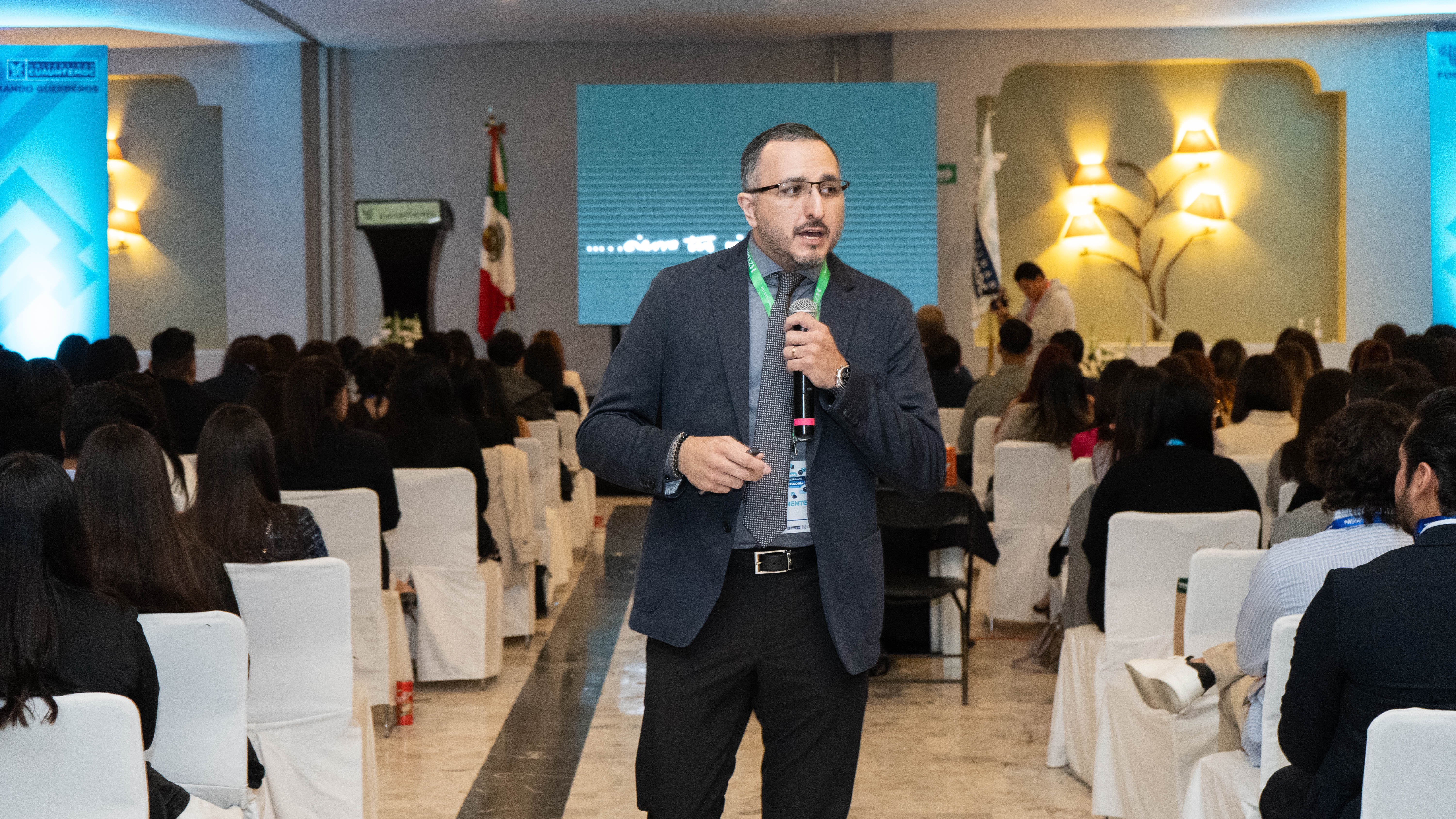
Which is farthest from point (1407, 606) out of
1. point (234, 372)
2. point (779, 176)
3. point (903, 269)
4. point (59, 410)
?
point (903, 269)

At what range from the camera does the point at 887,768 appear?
3.91 m

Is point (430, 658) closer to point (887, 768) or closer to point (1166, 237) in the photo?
point (887, 768)

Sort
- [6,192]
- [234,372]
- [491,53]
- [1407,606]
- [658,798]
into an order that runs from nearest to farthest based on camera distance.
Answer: [1407,606] < [658,798] < [234,372] < [6,192] < [491,53]

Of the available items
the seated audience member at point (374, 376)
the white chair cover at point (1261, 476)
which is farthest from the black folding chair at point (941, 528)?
the seated audience member at point (374, 376)

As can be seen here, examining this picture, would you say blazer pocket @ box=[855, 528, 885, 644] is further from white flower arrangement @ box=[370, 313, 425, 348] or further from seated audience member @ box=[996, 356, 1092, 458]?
white flower arrangement @ box=[370, 313, 425, 348]

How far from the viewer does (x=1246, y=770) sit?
8.13 ft

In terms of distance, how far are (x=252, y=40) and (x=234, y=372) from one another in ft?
18.3

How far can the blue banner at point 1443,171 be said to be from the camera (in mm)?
9898

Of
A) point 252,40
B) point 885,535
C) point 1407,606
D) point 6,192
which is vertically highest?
point 252,40

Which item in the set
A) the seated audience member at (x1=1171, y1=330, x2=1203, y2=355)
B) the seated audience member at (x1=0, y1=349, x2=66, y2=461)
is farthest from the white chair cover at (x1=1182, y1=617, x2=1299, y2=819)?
the seated audience member at (x1=1171, y1=330, x2=1203, y2=355)

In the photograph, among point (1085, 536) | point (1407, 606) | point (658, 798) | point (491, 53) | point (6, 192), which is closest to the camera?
point (1407, 606)

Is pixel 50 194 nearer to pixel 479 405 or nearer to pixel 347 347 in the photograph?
pixel 347 347

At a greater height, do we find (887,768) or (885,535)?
(885,535)

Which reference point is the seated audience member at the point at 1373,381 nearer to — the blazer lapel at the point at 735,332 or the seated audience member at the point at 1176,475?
the seated audience member at the point at 1176,475
